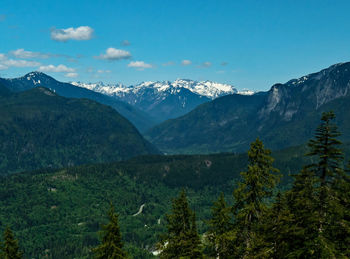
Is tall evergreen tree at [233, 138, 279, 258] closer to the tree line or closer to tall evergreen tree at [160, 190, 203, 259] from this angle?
the tree line

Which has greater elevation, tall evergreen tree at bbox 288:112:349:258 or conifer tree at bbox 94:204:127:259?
tall evergreen tree at bbox 288:112:349:258

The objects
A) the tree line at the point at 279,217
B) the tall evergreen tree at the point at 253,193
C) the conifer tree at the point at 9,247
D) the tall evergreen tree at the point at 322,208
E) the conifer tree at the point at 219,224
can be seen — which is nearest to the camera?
the tall evergreen tree at the point at 322,208

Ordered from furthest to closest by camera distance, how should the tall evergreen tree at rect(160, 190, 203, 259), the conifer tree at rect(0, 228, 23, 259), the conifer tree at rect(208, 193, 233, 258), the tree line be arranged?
the conifer tree at rect(0, 228, 23, 259) → the conifer tree at rect(208, 193, 233, 258) → the tall evergreen tree at rect(160, 190, 203, 259) → the tree line

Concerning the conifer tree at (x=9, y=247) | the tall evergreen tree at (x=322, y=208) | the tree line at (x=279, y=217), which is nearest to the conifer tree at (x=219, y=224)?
the tree line at (x=279, y=217)

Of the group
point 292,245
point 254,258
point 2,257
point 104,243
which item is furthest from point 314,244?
point 2,257

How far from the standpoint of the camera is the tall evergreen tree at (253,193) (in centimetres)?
3575

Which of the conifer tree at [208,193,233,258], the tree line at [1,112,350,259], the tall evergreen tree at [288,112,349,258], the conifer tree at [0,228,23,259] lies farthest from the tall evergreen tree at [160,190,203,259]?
the conifer tree at [0,228,23,259]

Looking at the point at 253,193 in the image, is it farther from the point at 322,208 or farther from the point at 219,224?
the point at 219,224

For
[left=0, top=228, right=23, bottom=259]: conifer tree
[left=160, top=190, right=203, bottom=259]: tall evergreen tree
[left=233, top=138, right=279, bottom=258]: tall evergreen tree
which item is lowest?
[left=0, top=228, right=23, bottom=259]: conifer tree

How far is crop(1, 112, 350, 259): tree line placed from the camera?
1126 inches

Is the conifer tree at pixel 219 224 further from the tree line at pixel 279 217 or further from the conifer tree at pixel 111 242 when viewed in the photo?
the conifer tree at pixel 111 242

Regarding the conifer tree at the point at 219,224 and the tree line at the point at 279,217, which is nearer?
the tree line at the point at 279,217

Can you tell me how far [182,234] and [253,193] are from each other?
451 inches

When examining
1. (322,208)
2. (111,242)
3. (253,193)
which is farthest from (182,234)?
(322,208)
